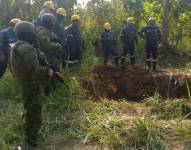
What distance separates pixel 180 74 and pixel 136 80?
1227 mm

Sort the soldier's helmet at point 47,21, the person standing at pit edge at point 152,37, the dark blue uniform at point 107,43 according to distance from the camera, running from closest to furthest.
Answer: the soldier's helmet at point 47,21, the person standing at pit edge at point 152,37, the dark blue uniform at point 107,43

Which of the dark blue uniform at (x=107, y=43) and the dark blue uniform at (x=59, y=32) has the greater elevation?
the dark blue uniform at (x=59, y=32)

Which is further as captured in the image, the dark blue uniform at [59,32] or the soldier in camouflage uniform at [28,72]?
the dark blue uniform at [59,32]

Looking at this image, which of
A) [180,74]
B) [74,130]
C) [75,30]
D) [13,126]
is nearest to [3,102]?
[13,126]

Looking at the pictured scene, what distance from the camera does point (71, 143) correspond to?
5527 mm

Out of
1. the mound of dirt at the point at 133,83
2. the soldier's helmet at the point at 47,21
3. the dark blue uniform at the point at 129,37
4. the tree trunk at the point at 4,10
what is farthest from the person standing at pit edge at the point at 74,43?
the tree trunk at the point at 4,10

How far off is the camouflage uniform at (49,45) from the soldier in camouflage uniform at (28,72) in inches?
69.7

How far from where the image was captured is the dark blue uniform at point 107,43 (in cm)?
1150

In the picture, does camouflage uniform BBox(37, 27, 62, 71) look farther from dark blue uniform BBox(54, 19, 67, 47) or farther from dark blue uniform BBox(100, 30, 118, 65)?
dark blue uniform BBox(100, 30, 118, 65)

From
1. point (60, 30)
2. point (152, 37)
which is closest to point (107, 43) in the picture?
point (152, 37)

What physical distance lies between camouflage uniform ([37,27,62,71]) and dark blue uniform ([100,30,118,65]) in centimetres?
411

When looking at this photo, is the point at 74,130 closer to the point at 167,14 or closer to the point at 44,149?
the point at 44,149

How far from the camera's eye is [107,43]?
11539mm

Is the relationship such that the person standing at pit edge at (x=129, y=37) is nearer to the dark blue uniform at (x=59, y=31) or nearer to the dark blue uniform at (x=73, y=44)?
the dark blue uniform at (x=73, y=44)
